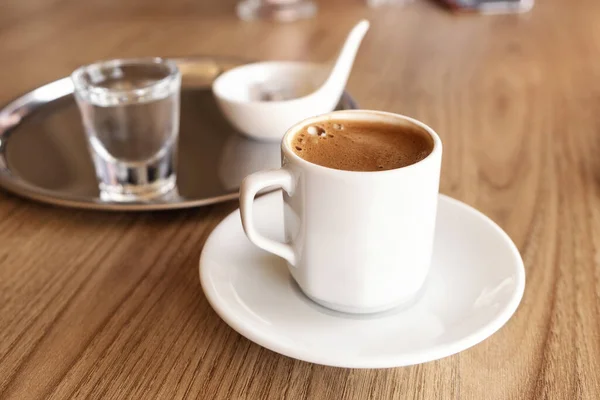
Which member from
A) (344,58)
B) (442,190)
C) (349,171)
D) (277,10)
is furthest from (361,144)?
(277,10)

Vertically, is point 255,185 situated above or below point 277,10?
above

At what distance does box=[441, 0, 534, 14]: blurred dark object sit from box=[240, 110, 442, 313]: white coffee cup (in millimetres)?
1010

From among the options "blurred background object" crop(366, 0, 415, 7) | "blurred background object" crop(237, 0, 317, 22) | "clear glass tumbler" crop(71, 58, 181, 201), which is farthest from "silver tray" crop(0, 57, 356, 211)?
"blurred background object" crop(366, 0, 415, 7)

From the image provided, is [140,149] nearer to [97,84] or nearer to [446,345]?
[97,84]

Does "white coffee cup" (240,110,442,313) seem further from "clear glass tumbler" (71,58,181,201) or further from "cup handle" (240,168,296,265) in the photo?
"clear glass tumbler" (71,58,181,201)

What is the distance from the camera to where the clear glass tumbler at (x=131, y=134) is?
67 cm

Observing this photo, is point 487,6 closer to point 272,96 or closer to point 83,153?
point 272,96

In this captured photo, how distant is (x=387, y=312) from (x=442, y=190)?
0.84 feet

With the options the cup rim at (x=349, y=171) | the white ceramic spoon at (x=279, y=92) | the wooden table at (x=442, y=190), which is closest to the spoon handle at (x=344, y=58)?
the white ceramic spoon at (x=279, y=92)

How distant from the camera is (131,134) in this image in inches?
27.2

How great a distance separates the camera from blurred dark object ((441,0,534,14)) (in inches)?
54.4

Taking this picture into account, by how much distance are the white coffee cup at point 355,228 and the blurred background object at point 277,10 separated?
3.14ft

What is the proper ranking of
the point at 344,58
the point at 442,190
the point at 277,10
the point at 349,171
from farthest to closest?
the point at 277,10, the point at 344,58, the point at 442,190, the point at 349,171

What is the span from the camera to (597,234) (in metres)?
0.60
